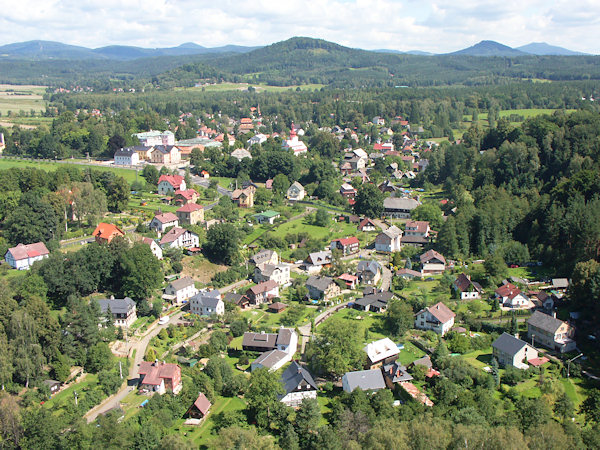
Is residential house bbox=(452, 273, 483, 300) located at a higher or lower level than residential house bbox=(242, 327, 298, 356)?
higher

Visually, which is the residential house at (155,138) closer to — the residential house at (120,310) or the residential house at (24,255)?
the residential house at (24,255)

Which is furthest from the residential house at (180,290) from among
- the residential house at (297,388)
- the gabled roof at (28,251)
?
the residential house at (297,388)

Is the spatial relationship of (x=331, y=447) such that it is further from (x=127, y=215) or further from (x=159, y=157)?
(x=159, y=157)

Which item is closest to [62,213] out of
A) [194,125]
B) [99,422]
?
[99,422]

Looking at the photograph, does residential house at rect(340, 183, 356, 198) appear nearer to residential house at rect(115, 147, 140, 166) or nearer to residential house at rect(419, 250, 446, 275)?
residential house at rect(419, 250, 446, 275)

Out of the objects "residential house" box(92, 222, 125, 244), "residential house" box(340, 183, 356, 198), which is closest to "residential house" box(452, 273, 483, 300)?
"residential house" box(92, 222, 125, 244)

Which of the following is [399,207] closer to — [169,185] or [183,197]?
[183,197]
